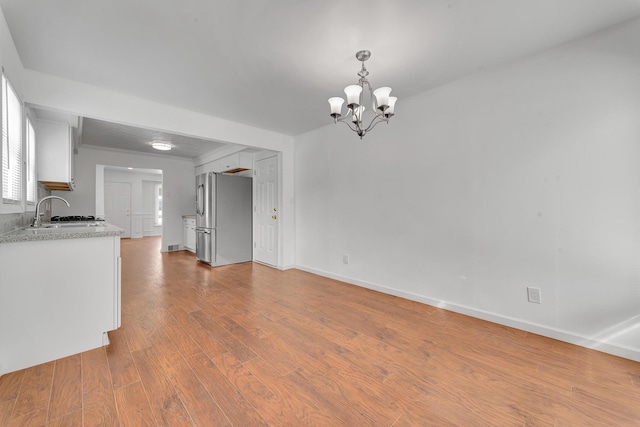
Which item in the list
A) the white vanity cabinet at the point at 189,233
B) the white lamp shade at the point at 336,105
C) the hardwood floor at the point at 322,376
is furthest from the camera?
→ the white vanity cabinet at the point at 189,233

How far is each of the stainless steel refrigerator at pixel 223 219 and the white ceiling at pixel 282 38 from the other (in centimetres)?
232

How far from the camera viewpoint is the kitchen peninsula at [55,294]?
5.53 feet

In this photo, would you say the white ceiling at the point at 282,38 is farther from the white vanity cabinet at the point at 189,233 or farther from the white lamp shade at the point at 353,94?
the white vanity cabinet at the point at 189,233

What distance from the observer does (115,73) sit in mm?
2402

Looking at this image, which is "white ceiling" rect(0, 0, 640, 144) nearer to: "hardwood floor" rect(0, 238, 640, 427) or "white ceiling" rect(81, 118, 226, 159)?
"white ceiling" rect(81, 118, 226, 159)

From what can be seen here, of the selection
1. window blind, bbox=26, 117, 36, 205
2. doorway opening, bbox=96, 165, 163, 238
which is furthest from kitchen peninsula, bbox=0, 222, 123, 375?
doorway opening, bbox=96, 165, 163, 238

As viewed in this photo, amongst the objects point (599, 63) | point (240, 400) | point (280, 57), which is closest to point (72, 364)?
A: point (240, 400)

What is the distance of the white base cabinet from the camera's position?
1.69 metres

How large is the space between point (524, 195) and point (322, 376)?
2.22m

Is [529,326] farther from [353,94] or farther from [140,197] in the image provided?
[140,197]

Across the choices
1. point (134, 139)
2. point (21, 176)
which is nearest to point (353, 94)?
point (21, 176)

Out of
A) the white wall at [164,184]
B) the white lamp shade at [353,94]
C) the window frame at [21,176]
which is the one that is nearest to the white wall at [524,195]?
the white lamp shade at [353,94]

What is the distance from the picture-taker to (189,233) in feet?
20.8

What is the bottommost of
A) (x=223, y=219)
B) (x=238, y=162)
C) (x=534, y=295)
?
(x=534, y=295)
